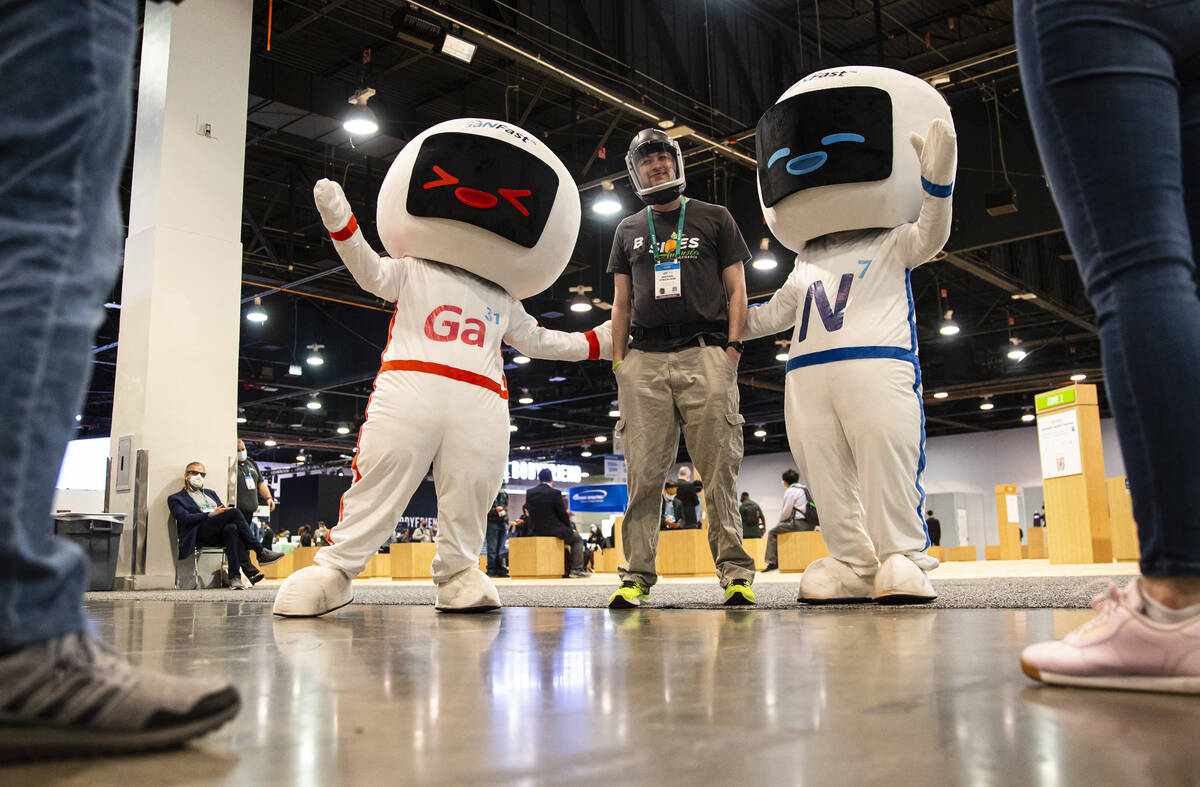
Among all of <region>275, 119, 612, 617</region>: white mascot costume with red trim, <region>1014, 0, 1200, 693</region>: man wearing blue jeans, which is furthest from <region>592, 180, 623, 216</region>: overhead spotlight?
<region>1014, 0, 1200, 693</region>: man wearing blue jeans

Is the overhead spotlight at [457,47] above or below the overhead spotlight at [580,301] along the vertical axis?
above

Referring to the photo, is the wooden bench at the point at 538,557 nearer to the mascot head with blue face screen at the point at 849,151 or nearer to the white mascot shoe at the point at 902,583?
the mascot head with blue face screen at the point at 849,151

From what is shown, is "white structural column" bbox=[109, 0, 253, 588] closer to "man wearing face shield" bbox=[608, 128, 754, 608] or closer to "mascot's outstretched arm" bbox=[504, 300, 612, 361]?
"mascot's outstretched arm" bbox=[504, 300, 612, 361]

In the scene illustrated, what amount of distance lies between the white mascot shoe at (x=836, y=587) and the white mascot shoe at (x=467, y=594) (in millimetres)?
1179

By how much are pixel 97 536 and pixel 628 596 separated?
20.2ft

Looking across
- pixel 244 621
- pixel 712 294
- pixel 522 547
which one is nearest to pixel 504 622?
pixel 244 621

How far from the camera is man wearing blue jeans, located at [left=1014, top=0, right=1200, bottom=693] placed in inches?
46.0

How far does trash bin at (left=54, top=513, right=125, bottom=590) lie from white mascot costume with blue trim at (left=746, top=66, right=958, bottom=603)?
642cm

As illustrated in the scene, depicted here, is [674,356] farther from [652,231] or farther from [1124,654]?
[1124,654]

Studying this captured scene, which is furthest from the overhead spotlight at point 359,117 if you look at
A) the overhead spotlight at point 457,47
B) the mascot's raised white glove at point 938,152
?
the mascot's raised white glove at point 938,152

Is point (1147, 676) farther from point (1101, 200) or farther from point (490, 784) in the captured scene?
point (490, 784)

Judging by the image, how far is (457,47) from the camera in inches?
330

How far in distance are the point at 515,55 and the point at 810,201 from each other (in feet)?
19.2

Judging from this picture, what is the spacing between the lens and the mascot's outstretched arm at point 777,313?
12.2 ft
